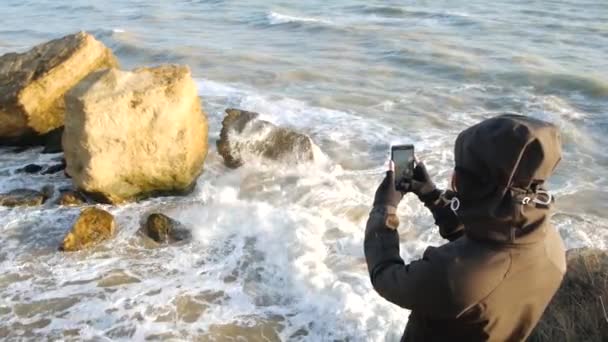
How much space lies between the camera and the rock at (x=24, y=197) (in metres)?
7.27

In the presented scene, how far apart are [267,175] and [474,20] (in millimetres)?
11787

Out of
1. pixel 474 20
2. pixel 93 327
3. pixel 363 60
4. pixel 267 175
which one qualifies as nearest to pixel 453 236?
pixel 93 327

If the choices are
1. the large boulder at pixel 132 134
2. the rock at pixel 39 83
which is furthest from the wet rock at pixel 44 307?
the rock at pixel 39 83

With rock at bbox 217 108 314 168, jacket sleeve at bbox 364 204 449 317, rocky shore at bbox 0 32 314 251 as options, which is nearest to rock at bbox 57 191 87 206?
rocky shore at bbox 0 32 314 251

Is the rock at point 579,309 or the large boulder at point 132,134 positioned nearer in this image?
the rock at point 579,309

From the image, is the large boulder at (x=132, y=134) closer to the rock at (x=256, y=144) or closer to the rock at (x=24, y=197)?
the rock at (x=24, y=197)

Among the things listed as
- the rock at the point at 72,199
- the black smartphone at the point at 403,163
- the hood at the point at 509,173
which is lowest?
the rock at the point at 72,199

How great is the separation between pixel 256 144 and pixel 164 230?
211 centimetres

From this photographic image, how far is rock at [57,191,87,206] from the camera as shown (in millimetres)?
7223

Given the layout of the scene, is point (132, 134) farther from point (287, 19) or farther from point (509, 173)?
point (287, 19)

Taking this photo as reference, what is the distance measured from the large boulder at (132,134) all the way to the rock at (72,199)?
0.56 feet

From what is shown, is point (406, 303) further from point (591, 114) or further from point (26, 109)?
point (591, 114)

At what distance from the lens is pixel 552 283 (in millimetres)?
2328

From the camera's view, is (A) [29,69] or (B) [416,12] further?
(B) [416,12]
